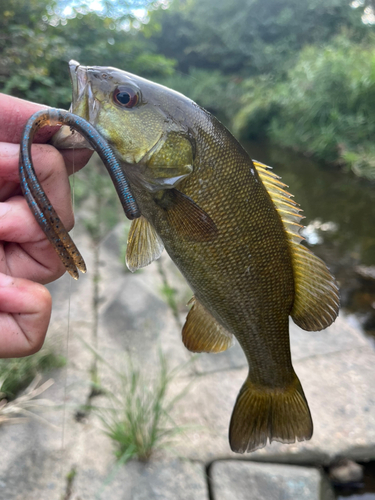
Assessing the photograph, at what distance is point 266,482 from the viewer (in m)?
1.98

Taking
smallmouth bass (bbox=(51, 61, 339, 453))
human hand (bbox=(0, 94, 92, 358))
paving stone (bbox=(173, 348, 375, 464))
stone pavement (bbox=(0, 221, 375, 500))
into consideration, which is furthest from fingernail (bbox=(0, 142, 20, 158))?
paving stone (bbox=(173, 348, 375, 464))

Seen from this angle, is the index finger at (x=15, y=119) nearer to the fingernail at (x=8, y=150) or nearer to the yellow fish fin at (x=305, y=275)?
the fingernail at (x=8, y=150)

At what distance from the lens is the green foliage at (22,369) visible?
221 centimetres

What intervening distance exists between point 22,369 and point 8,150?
191 centimetres

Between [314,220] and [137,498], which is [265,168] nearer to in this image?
[137,498]

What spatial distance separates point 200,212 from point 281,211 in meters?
0.24

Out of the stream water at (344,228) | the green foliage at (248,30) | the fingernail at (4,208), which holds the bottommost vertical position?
the stream water at (344,228)

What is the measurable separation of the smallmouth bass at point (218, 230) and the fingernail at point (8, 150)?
102 mm

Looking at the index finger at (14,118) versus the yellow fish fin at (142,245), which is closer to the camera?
the index finger at (14,118)

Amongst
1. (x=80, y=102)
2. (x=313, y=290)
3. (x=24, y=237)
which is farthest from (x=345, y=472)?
(x=80, y=102)

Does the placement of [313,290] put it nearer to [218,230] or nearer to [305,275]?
[305,275]

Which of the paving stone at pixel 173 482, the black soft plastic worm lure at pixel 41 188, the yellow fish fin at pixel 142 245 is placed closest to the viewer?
the black soft plastic worm lure at pixel 41 188

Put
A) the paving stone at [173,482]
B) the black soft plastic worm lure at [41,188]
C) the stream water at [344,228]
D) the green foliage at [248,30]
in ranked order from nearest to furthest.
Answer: the black soft plastic worm lure at [41,188], the paving stone at [173,482], the stream water at [344,228], the green foliage at [248,30]

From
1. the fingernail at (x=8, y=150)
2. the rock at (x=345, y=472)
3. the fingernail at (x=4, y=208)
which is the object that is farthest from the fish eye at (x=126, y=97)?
the rock at (x=345, y=472)
